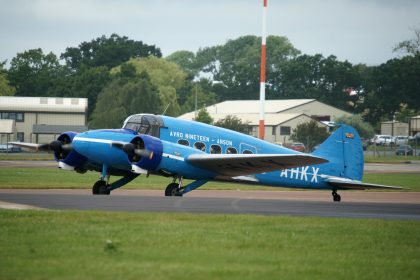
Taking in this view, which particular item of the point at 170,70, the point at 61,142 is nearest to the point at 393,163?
the point at 61,142

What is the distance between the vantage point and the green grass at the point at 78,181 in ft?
130

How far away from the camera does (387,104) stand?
449 feet

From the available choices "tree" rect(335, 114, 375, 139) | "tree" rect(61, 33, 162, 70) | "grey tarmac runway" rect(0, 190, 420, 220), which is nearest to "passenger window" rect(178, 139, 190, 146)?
"grey tarmac runway" rect(0, 190, 420, 220)

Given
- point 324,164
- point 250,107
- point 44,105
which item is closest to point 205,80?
point 250,107

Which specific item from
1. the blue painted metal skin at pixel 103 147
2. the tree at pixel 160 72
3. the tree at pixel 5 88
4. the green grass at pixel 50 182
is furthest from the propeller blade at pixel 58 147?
the tree at pixel 5 88

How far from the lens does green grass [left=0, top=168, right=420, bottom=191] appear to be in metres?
39.7

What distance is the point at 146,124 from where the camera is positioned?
27.0 metres

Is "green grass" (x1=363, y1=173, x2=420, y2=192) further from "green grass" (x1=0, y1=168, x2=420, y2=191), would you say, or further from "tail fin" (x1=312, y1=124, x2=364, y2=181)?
"tail fin" (x1=312, y1=124, x2=364, y2=181)

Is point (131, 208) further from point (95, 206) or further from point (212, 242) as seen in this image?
point (212, 242)

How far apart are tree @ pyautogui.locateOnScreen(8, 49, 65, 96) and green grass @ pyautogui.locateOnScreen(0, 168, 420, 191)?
81.1 metres

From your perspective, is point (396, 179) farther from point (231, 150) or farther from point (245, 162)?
point (245, 162)

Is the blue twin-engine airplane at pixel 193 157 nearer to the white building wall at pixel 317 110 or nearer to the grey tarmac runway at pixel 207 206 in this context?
the grey tarmac runway at pixel 207 206

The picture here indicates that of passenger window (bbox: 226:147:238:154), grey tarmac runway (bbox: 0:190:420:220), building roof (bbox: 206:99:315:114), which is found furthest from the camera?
building roof (bbox: 206:99:315:114)

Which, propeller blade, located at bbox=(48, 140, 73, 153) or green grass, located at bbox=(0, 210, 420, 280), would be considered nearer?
green grass, located at bbox=(0, 210, 420, 280)
